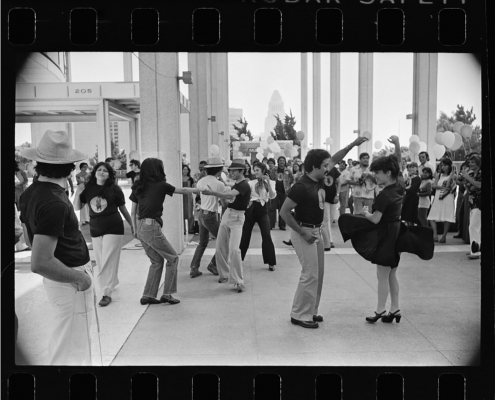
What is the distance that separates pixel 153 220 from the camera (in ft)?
17.2

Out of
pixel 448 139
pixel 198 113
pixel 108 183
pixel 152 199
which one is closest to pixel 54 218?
pixel 152 199

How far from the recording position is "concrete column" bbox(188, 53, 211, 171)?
18266 mm

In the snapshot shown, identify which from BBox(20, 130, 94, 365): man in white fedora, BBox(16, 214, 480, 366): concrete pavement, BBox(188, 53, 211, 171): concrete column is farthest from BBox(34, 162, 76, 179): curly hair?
BBox(188, 53, 211, 171): concrete column

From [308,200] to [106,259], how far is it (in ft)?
8.47

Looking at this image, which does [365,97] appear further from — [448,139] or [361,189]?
[361,189]

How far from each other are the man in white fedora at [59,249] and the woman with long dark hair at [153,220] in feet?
6.76

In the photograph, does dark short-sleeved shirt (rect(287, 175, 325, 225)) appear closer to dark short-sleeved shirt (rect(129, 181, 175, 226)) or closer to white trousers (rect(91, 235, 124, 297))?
dark short-sleeved shirt (rect(129, 181, 175, 226))

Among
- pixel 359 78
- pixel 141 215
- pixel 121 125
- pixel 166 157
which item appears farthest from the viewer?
pixel 359 78

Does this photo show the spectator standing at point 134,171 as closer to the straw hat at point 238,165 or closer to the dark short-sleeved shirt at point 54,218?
the straw hat at point 238,165

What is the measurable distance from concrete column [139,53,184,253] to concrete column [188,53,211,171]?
1007cm

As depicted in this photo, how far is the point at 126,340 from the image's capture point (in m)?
4.42
